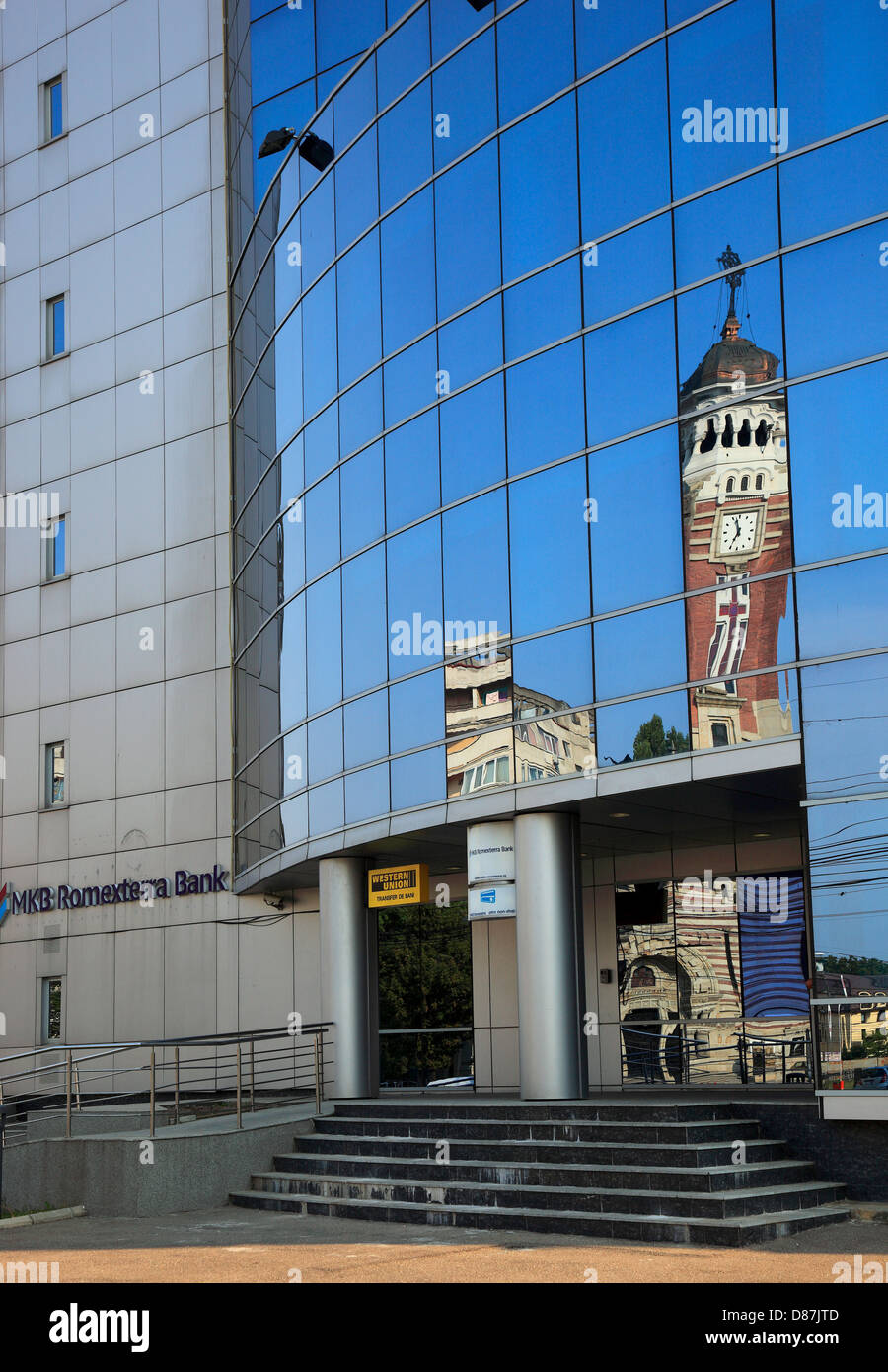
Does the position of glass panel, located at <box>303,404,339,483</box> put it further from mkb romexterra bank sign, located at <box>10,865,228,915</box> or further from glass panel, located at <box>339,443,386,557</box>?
mkb romexterra bank sign, located at <box>10,865,228,915</box>

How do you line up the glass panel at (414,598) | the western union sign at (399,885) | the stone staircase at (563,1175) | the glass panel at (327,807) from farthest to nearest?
the glass panel at (327,807)
the western union sign at (399,885)
the glass panel at (414,598)
the stone staircase at (563,1175)

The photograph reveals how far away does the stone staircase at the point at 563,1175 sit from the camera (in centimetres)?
1338

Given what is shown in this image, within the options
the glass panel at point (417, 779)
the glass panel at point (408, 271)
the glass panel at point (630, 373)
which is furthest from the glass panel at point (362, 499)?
the glass panel at point (630, 373)

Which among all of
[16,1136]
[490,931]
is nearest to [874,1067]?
[490,931]

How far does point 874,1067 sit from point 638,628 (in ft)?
17.2

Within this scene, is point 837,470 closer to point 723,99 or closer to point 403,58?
point 723,99

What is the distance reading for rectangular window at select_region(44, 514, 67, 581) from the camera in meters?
32.8

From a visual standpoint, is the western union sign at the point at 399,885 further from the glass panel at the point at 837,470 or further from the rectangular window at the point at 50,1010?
the rectangular window at the point at 50,1010

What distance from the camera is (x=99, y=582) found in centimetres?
3148

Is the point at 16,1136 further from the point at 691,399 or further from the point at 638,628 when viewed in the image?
the point at 691,399

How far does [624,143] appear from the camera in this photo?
17375mm

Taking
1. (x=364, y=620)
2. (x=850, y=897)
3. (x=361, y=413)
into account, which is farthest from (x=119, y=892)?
(x=850, y=897)

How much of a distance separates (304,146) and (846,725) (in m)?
15.2

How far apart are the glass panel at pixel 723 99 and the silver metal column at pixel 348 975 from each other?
35.3 ft
